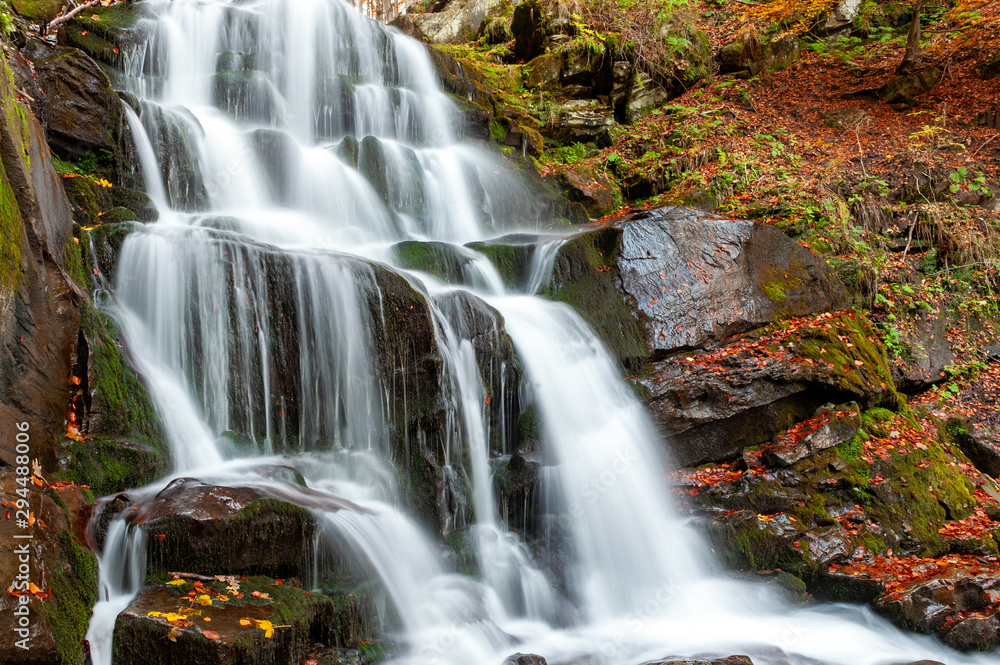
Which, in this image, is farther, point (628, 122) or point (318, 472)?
point (628, 122)

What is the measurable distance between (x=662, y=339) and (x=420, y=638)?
459cm

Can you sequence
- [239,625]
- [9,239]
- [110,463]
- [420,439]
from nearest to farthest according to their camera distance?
[239,625], [9,239], [110,463], [420,439]

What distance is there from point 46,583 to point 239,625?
0.96 meters

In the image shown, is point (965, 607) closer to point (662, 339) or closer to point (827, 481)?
point (827, 481)

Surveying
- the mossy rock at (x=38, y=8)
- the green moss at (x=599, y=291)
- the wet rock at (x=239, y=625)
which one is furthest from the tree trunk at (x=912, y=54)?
the mossy rock at (x=38, y=8)

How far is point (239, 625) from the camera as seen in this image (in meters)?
3.54

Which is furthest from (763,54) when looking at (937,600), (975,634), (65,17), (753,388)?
(65,17)

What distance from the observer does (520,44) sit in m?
15.5

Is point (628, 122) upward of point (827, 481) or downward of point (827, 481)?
upward

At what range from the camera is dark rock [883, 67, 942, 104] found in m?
13.0

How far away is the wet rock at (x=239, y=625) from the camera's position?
3330mm

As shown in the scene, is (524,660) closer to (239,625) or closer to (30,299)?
(239,625)

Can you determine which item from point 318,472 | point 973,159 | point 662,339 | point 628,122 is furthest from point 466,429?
point 973,159

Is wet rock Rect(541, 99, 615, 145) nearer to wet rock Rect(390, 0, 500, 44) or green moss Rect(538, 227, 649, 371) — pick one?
green moss Rect(538, 227, 649, 371)
